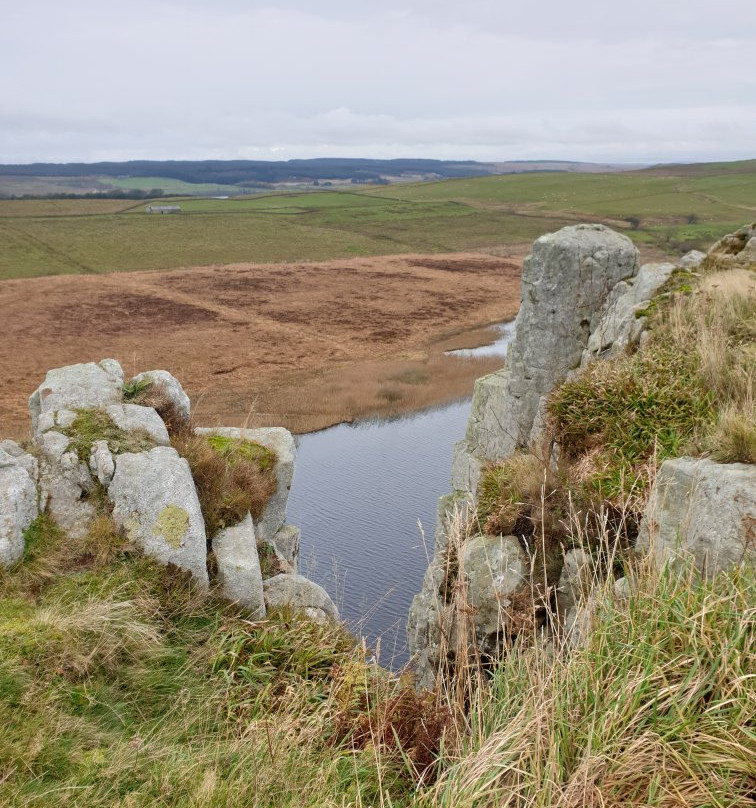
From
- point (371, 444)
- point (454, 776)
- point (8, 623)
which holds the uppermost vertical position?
point (454, 776)

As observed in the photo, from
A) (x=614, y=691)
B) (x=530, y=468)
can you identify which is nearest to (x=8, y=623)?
(x=614, y=691)

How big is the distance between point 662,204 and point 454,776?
14526cm

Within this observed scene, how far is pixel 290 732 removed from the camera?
5711mm

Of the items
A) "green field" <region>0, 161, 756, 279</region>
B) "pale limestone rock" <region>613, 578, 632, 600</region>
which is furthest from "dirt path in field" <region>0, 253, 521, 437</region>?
"pale limestone rock" <region>613, 578, 632, 600</region>

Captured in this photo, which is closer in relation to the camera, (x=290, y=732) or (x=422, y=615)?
(x=290, y=732)

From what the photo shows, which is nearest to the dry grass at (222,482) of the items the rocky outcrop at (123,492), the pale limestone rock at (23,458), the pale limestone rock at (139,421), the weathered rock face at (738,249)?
the rocky outcrop at (123,492)

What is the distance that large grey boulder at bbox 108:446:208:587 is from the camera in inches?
347

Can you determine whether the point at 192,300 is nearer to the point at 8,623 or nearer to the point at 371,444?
the point at 371,444

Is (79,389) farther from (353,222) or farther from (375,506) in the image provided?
(353,222)

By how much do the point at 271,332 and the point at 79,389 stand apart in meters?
42.4

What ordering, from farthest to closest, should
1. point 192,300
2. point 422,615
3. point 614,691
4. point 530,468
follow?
point 192,300 < point 422,615 < point 530,468 < point 614,691

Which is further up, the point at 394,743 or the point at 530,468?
the point at 530,468

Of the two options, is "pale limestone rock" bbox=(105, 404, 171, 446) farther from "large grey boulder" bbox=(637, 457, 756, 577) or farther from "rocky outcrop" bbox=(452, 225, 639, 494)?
"large grey boulder" bbox=(637, 457, 756, 577)

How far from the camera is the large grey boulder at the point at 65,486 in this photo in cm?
912
